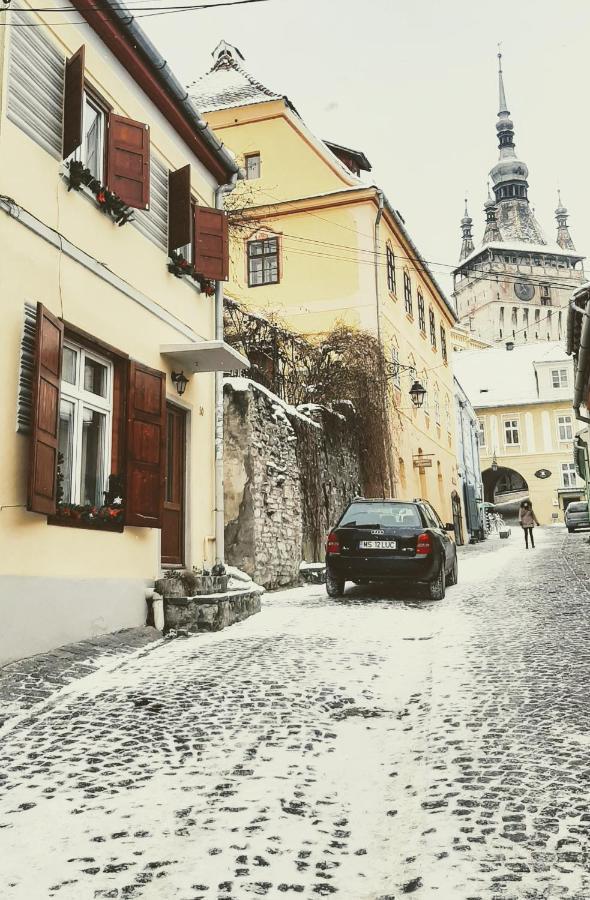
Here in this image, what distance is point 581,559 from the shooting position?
18.3 meters

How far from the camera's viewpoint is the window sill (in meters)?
7.17

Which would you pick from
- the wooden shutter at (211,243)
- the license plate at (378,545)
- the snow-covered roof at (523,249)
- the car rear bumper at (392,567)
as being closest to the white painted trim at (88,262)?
the wooden shutter at (211,243)

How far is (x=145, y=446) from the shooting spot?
8.86 meters

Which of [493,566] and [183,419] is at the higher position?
[183,419]

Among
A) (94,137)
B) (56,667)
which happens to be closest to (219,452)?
(94,137)

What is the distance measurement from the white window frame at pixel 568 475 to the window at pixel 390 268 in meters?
37.0

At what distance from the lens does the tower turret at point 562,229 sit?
125 meters

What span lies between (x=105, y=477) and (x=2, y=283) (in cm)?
255

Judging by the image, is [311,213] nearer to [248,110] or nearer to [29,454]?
[248,110]

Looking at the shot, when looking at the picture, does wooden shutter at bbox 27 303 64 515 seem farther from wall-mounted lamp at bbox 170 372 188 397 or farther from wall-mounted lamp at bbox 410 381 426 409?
wall-mounted lamp at bbox 410 381 426 409

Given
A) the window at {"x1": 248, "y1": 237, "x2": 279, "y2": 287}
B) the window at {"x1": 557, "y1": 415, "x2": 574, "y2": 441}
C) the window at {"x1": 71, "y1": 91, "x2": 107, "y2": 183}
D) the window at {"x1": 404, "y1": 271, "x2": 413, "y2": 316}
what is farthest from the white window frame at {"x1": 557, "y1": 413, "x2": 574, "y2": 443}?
the window at {"x1": 71, "y1": 91, "x2": 107, "y2": 183}

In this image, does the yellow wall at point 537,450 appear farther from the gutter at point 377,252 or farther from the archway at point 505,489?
the gutter at point 377,252

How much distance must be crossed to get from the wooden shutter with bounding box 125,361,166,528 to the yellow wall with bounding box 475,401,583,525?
2070 inches

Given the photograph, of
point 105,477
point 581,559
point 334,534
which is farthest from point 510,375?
point 105,477
